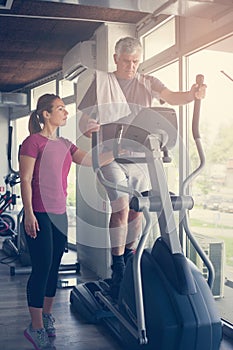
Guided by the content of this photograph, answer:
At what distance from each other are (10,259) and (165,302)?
380 centimetres

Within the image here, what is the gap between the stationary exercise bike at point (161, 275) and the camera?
2.31 m

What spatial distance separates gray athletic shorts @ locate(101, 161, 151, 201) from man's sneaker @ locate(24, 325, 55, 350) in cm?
98

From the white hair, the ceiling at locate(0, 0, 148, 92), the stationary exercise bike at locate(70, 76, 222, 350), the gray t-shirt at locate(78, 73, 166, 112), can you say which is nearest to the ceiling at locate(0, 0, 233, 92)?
the ceiling at locate(0, 0, 148, 92)

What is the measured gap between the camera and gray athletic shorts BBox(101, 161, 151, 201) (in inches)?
121

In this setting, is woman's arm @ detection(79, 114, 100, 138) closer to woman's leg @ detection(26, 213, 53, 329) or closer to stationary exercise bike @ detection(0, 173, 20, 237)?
woman's leg @ detection(26, 213, 53, 329)

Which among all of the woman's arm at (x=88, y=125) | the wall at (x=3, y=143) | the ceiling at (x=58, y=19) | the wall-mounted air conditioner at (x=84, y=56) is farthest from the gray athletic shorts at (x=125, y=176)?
the wall at (x=3, y=143)

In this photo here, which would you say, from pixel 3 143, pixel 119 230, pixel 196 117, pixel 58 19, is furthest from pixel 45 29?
pixel 3 143

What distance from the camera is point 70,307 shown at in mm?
3805

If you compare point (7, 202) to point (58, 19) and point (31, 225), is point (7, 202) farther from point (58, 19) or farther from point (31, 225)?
point (31, 225)

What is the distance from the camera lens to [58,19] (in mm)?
4684

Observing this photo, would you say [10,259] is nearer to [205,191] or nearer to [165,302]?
[205,191]

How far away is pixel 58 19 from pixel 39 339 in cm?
319

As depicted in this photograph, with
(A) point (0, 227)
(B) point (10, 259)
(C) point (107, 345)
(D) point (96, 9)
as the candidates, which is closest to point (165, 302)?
(C) point (107, 345)

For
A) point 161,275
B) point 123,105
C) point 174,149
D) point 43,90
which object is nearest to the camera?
point 161,275
